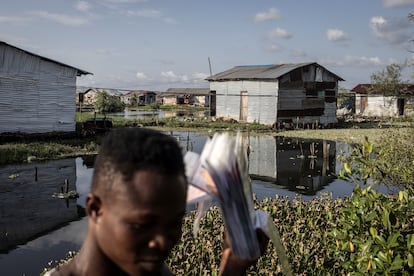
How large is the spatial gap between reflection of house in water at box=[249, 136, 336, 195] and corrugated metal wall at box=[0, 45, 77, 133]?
10994 millimetres

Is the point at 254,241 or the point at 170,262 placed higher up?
the point at 254,241

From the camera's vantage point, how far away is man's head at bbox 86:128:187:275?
1028 millimetres

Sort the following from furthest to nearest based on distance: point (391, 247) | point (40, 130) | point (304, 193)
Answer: point (40, 130) < point (304, 193) < point (391, 247)

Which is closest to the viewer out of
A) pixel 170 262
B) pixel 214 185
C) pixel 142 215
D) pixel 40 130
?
pixel 142 215

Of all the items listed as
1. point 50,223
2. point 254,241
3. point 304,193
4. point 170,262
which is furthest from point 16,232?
point 254,241

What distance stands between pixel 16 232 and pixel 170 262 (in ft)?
16.4

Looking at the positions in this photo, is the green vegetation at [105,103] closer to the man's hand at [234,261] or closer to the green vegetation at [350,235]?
the green vegetation at [350,235]

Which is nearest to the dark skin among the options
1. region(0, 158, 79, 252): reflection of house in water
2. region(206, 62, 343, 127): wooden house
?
region(0, 158, 79, 252): reflection of house in water

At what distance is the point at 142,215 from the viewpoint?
1.03m

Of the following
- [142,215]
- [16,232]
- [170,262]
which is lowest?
[16,232]

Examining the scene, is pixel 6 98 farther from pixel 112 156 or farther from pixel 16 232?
pixel 112 156

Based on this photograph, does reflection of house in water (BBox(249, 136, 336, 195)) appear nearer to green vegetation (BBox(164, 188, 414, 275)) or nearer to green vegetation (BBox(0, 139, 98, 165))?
green vegetation (BBox(164, 188, 414, 275))

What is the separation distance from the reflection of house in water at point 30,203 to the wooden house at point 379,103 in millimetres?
37177

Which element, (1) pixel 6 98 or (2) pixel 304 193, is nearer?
(2) pixel 304 193
